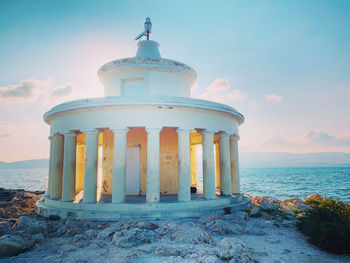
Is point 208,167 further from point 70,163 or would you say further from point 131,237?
point 70,163

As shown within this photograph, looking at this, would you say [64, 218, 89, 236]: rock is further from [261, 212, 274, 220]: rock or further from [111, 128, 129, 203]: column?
[261, 212, 274, 220]: rock

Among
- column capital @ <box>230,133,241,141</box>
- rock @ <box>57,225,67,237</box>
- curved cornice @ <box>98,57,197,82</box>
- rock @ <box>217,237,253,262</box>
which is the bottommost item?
rock @ <box>57,225,67,237</box>

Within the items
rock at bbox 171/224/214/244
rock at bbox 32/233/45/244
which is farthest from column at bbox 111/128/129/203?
rock at bbox 171/224/214/244

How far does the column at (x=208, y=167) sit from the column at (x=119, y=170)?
14.0 feet

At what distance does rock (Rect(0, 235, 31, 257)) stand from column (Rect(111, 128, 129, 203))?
434cm

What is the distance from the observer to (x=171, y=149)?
1505 cm

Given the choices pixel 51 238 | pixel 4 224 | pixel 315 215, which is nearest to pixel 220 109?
pixel 315 215

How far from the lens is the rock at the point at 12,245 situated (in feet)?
21.9

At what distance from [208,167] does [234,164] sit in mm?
3527

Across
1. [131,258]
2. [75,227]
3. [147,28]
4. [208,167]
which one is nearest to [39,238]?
[75,227]

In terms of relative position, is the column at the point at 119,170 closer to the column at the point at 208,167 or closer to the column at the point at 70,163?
the column at the point at 70,163

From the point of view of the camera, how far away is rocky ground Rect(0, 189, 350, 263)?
258 inches

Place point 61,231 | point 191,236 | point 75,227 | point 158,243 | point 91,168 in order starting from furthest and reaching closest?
1. point 91,168
2. point 75,227
3. point 61,231
4. point 191,236
5. point 158,243

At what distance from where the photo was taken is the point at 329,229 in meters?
7.46
